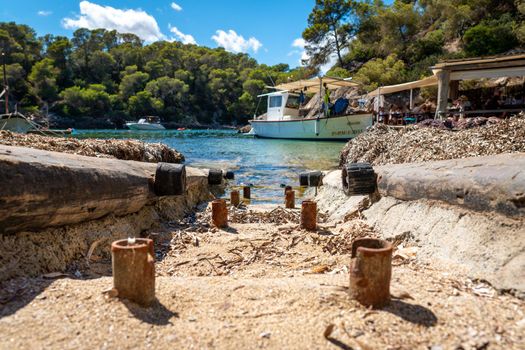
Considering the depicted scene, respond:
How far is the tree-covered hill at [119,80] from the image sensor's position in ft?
261

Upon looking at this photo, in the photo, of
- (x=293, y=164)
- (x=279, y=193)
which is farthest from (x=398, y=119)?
(x=279, y=193)

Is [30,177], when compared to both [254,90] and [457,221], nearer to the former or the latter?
[457,221]

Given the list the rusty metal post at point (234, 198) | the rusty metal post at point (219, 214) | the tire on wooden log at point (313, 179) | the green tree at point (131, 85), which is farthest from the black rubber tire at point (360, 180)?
the green tree at point (131, 85)

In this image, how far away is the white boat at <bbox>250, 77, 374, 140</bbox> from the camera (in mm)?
28719

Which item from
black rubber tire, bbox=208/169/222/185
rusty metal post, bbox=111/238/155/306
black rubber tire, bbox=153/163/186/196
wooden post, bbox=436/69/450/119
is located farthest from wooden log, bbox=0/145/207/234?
wooden post, bbox=436/69/450/119

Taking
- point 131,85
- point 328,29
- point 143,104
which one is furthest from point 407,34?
point 131,85

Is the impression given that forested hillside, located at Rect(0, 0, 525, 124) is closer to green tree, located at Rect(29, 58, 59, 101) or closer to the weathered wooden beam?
green tree, located at Rect(29, 58, 59, 101)

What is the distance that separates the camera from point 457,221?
3.42m

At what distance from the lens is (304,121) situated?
31.8 metres

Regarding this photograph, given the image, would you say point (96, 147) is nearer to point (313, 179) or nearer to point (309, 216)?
point (313, 179)

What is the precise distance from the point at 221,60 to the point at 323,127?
89.8 m

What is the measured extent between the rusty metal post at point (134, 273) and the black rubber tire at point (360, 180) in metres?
3.45

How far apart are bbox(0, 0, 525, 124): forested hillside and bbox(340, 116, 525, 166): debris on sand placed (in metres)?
25.9

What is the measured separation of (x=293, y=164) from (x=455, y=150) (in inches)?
421
